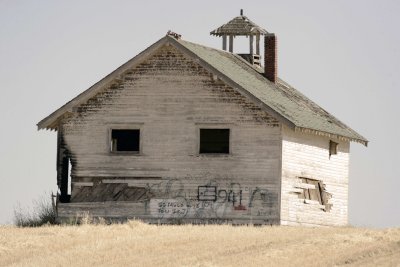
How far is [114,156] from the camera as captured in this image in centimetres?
5025

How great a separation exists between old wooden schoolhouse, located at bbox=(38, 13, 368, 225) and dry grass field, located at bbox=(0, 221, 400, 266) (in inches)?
84.1

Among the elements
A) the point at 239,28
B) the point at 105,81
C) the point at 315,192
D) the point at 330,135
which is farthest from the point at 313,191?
the point at 239,28

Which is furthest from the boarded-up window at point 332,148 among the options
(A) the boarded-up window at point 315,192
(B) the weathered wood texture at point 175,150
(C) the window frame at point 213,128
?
(C) the window frame at point 213,128

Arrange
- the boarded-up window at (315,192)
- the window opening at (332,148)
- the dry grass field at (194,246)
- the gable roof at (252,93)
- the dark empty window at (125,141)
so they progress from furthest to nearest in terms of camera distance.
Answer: the window opening at (332,148) → the dark empty window at (125,141) → the boarded-up window at (315,192) → the gable roof at (252,93) → the dry grass field at (194,246)

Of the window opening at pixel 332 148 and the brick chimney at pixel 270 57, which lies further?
the brick chimney at pixel 270 57

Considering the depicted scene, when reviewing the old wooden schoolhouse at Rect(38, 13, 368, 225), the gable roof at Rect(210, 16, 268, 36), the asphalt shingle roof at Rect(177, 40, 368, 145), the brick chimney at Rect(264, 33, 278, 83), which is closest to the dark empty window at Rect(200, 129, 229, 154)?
the old wooden schoolhouse at Rect(38, 13, 368, 225)

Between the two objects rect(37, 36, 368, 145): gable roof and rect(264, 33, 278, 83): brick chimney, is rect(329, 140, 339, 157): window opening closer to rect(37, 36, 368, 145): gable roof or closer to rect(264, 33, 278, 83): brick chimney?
rect(37, 36, 368, 145): gable roof

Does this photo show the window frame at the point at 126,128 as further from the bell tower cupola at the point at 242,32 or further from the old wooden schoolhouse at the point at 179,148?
the bell tower cupola at the point at 242,32

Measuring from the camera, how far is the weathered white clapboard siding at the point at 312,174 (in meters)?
49.7

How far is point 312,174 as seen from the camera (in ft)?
171

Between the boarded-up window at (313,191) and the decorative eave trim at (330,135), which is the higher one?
the decorative eave trim at (330,135)

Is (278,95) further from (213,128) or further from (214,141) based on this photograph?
(213,128)

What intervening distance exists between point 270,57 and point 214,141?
22.5 feet

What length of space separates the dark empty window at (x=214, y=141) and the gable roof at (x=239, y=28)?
8.97m
